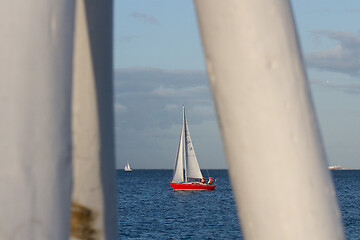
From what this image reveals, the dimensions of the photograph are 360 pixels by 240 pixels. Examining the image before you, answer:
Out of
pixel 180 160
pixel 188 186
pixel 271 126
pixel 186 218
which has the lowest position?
pixel 186 218

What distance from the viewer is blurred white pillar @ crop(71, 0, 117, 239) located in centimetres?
337

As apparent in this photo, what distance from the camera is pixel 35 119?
2334 millimetres

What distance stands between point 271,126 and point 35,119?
114 centimetres

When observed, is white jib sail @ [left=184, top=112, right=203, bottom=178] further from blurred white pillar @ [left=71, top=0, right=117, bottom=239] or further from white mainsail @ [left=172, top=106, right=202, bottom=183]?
blurred white pillar @ [left=71, top=0, right=117, bottom=239]

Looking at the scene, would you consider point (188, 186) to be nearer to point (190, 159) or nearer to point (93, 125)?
point (190, 159)

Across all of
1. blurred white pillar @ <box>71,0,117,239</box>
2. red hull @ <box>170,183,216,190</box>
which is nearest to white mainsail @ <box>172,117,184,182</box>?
red hull @ <box>170,183,216,190</box>

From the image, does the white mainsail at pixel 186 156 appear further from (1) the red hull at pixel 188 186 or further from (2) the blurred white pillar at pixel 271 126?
(2) the blurred white pillar at pixel 271 126

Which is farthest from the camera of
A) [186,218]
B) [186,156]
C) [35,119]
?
[186,156]

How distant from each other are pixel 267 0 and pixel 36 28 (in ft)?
3.77

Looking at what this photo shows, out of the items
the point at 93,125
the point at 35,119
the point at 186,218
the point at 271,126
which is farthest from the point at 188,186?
the point at 35,119

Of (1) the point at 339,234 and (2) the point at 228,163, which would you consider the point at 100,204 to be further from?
(1) the point at 339,234

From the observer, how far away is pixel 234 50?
9.20ft

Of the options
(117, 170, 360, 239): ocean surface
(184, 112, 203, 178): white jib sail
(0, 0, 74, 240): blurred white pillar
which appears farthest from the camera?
(184, 112, 203, 178): white jib sail

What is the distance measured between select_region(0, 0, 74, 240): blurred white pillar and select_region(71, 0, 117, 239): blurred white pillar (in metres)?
0.87
